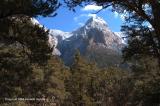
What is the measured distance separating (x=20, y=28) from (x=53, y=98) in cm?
6454

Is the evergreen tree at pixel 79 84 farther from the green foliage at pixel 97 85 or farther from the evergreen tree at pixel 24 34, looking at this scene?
the evergreen tree at pixel 24 34

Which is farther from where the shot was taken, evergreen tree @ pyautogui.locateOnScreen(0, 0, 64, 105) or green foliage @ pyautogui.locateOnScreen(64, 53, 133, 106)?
green foliage @ pyautogui.locateOnScreen(64, 53, 133, 106)

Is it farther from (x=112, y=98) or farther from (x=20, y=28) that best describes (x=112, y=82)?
(x=20, y=28)

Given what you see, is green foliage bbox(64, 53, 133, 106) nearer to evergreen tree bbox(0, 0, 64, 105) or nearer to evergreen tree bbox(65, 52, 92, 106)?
evergreen tree bbox(65, 52, 92, 106)

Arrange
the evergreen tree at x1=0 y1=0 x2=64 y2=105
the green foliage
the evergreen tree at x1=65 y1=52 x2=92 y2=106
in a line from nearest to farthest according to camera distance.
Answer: the evergreen tree at x1=0 y1=0 x2=64 y2=105 < the evergreen tree at x1=65 y1=52 x2=92 y2=106 < the green foliage

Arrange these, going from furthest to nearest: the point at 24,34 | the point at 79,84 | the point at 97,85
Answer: the point at 97,85
the point at 79,84
the point at 24,34

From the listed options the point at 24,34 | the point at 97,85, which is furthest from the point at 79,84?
the point at 24,34

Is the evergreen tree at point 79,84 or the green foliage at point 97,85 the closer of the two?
the evergreen tree at point 79,84

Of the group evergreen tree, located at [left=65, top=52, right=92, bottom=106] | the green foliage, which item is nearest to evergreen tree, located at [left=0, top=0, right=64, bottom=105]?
evergreen tree, located at [left=65, top=52, right=92, bottom=106]

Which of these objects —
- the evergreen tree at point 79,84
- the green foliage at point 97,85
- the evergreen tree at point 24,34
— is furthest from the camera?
the green foliage at point 97,85

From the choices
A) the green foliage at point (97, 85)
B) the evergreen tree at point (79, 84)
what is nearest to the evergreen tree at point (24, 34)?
the evergreen tree at point (79, 84)

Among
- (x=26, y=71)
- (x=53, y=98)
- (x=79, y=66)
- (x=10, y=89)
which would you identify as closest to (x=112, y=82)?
(x=53, y=98)

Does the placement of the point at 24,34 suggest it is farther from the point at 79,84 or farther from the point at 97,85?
the point at 97,85

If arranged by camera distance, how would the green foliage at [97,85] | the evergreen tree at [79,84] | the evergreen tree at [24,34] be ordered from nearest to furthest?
the evergreen tree at [24,34] → the evergreen tree at [79,84] → the green foliage at [97,85]
